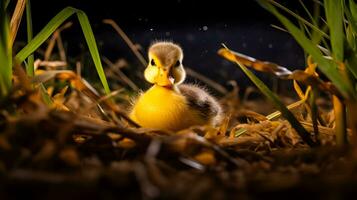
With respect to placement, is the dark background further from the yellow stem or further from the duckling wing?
the yellow stem

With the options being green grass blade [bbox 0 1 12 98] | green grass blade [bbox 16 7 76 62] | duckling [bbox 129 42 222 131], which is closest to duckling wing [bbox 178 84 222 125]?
duckling [bbox 129 42 222 131]

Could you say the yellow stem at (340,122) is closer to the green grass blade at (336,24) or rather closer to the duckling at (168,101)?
the green grass blade at (336,24)

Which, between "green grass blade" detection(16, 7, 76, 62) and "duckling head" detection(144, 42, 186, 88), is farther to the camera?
"duckling head" detection(144, 42, 186, 88)

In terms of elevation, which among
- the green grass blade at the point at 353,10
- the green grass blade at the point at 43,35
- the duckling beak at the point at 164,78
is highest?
the green grass blade at the point at 353,10

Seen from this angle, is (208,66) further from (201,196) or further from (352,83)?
(201,196)

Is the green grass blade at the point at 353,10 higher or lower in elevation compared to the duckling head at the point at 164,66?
higher

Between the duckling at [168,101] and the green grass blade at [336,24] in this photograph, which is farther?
the duckling at [168,101]

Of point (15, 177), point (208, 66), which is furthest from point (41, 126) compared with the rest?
point (208, 66)

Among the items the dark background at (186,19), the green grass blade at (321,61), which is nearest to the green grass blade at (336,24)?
the green grass blade at (321,61)
